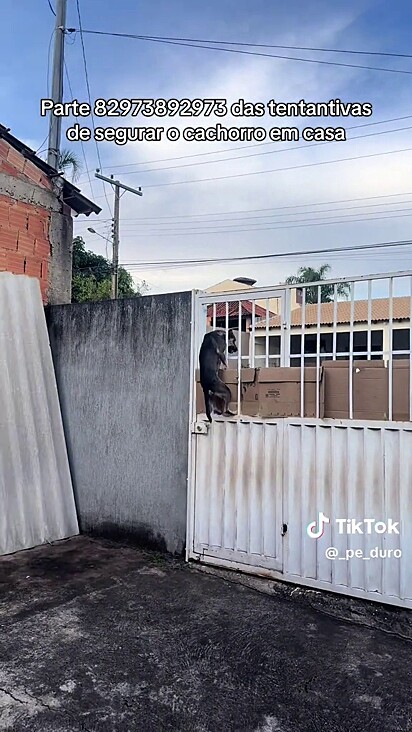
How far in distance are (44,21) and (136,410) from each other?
647cm

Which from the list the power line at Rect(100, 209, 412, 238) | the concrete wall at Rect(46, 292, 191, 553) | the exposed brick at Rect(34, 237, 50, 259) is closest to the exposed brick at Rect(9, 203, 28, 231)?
the exposed brick at Rect(34, 237, 50, 259)

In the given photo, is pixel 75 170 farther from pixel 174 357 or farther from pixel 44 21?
pixel 174 357

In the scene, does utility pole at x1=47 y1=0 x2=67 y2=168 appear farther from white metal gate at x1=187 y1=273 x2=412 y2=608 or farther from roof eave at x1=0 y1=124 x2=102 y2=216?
white metal gate at x1=187 y1=273 x2=412 y2=608

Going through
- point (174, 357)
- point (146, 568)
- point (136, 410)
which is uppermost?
point (174, 357)

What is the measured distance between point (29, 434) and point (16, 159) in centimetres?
258

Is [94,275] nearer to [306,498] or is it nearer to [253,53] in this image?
[253,53]

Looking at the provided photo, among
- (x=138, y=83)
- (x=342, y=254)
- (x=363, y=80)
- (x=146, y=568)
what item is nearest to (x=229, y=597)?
(x=146, y=568)

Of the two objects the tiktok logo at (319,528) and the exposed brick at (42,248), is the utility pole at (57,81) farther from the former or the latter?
the tiktok logo at (319,528)

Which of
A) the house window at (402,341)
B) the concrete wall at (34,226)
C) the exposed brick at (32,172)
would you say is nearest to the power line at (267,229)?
the house window at (402,341)

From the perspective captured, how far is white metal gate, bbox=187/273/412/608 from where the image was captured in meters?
2.70

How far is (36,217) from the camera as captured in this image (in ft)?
15.1

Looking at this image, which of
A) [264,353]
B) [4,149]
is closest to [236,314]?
[264,353]

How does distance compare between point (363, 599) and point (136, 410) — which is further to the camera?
point (136, 410)

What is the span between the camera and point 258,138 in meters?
5.08
